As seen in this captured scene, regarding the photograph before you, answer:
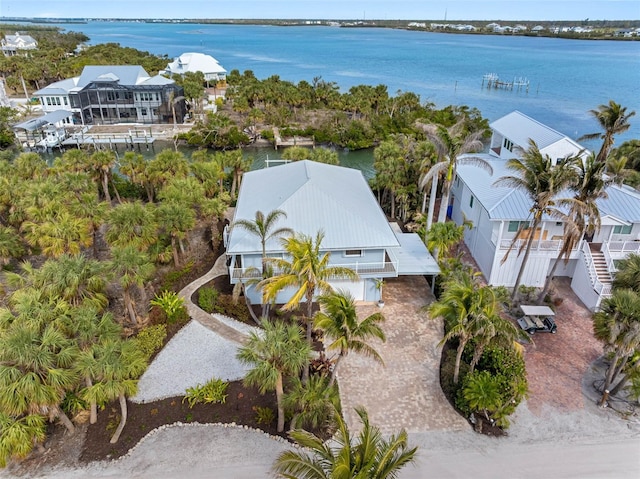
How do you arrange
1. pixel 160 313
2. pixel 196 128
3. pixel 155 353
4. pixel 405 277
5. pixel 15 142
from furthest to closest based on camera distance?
pixel 196 128 → pixel 15 142 → pixel 405 277 → pixel 160 313 → pixel 155 353

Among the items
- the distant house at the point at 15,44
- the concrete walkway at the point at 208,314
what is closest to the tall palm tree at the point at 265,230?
the concrete walkway at the point at 208,314

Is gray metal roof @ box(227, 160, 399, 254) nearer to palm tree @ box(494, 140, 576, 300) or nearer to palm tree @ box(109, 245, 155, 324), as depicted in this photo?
palm tree @ box(109, 245, 155, 324)

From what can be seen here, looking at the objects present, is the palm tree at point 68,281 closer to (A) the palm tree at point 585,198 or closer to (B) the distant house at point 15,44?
(A) the palm tree at point 585,198

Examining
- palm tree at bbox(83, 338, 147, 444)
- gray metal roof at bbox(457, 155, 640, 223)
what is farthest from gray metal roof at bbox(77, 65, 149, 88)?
palm tree at bbox(83, 338, 147, 444)

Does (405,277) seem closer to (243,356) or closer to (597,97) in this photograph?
(243,356)

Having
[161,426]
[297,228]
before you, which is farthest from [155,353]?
[297,228]

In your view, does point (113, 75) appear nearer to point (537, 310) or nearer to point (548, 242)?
point (548, 242)
